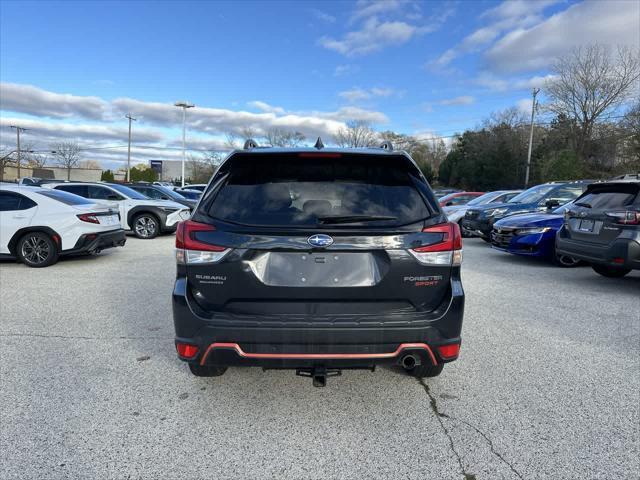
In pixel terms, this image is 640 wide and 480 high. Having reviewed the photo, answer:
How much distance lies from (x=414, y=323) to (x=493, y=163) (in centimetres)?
5321

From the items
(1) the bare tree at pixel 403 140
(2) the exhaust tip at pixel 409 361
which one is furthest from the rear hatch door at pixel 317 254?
(1) the bare tree at pixel 403 140

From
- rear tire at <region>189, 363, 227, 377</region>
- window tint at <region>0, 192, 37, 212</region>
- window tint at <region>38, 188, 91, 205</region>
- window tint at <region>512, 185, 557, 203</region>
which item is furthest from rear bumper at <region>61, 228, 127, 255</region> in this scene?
window tint at <region>512, 185, 557, 203</region>

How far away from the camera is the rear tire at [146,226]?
43.2ft

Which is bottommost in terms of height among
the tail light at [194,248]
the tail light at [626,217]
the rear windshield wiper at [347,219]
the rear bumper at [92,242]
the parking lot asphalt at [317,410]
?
the parking lot asphalt at [317,410]

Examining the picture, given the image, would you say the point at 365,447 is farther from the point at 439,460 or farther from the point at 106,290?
the point at 106,290

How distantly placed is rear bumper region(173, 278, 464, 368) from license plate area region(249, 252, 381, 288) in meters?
0.21

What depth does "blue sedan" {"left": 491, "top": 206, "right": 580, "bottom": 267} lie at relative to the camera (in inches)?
340

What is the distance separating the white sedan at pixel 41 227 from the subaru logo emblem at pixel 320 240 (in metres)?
6.97

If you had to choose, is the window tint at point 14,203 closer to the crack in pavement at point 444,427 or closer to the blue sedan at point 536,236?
the crack in pavement at point 444,427

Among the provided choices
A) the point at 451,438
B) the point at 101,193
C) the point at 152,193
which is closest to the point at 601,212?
the point at 451,438

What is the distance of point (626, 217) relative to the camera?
6195 millimetres

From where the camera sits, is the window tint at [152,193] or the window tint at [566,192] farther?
the window tint at [152,193]

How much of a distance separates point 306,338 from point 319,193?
907mm

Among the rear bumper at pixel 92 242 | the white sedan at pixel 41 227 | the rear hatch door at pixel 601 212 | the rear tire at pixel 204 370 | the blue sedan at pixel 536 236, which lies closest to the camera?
the rear tire at pixel 204 370
